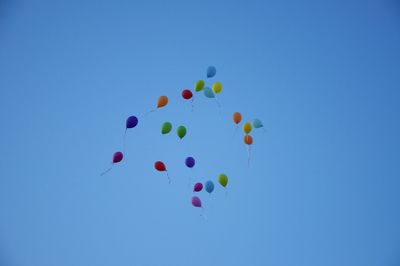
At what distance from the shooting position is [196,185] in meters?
5.59

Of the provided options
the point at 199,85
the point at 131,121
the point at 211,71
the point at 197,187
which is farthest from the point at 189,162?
the point at 211,71

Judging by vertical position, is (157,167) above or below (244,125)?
below

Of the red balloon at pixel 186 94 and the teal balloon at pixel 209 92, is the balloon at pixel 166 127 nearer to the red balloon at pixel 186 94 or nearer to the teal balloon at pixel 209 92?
the red balloon at pixel 186 94

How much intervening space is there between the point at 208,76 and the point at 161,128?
1204 mm

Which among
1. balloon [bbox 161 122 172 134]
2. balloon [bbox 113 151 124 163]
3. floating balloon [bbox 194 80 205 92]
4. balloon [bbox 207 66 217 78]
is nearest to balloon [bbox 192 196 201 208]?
balloon [bbox 161 122 172 134]

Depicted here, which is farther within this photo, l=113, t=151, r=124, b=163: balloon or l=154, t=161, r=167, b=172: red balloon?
l=154, t=161, r=167, b=172: red balloon

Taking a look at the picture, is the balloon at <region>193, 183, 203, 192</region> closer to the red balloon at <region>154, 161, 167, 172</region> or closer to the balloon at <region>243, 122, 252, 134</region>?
the red balloon at <region>154, 161, 167, 172</region>

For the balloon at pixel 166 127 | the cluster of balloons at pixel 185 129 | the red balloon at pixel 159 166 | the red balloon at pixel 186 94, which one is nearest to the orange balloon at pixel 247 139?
the cluster of balloons at pixel 185 129

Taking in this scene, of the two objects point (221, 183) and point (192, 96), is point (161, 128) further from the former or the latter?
point (221, 183)

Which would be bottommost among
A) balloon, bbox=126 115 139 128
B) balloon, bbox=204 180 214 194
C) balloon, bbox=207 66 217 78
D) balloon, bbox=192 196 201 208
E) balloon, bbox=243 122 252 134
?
balloon, bbox=192 196 201 208

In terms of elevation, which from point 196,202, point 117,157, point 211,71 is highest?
point 211,71

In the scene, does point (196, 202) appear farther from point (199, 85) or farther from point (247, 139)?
point (199, 85)

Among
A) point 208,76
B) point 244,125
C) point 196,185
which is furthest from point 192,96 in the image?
point 196,185

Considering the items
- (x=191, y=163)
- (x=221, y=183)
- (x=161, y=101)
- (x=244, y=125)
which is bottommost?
(x=221, y=183)
